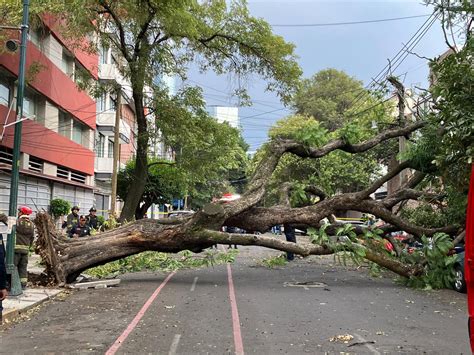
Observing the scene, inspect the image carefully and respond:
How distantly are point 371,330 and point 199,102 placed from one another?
48.4 ft

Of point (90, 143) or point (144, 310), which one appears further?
point (90, 143)

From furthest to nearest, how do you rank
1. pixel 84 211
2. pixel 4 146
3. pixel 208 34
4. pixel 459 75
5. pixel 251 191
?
pixel 84 211 → pixel 208 34 → pixel 4 146 → pixel 251 191 → pixel 459 75

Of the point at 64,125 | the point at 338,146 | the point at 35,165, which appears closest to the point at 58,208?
the point at 35,165

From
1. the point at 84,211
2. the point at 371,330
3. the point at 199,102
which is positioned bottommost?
the point at 371,330

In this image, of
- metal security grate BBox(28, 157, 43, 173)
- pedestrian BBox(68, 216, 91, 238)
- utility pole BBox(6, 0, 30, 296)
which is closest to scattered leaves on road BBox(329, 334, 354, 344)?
utility pole BBox(6, 0, 30, 296)

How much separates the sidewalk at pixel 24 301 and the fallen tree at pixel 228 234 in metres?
0.87

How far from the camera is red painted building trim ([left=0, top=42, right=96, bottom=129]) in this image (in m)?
18.7

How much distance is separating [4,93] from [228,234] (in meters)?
11.2

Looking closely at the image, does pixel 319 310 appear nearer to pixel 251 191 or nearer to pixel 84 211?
pixel 251 191

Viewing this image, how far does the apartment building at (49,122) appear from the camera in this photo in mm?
18484

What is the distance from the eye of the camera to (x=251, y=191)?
14422 millimetres

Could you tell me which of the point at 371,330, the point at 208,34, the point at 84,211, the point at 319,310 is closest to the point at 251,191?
the point at 319,310

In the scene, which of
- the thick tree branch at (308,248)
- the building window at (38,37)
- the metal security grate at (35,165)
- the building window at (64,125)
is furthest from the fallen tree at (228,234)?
the building window at (64,125)

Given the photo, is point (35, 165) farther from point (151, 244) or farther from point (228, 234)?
point (228, 234)
